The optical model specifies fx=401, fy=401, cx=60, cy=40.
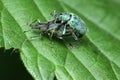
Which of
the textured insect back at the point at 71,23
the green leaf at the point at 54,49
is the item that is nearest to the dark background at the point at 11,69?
the green leaf at the point at 54,49

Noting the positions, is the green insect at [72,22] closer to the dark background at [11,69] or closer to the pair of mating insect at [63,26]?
A: the pair of mating insect at [63,26]

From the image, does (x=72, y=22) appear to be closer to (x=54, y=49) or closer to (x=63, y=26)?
(x=63, y=26)

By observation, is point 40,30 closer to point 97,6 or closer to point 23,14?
point 23,14

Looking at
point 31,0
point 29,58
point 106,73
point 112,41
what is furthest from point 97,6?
point 29,58

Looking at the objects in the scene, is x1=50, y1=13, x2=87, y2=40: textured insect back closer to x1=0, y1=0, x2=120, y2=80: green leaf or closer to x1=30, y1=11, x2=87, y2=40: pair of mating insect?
x1=30, y1=11, x2=87, y2=40: pair of mating insect

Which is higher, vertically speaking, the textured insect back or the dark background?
the textured insect back

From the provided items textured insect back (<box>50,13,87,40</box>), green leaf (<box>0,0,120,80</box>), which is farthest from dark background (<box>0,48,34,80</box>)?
textured insect back (<box>50,13,87,40</box>)

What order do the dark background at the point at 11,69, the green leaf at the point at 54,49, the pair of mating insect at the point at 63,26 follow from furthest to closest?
the dark background at the point at 11,69 < the pair of mating insect at the point at 63,26 < the green leaf at the point at 54,49
